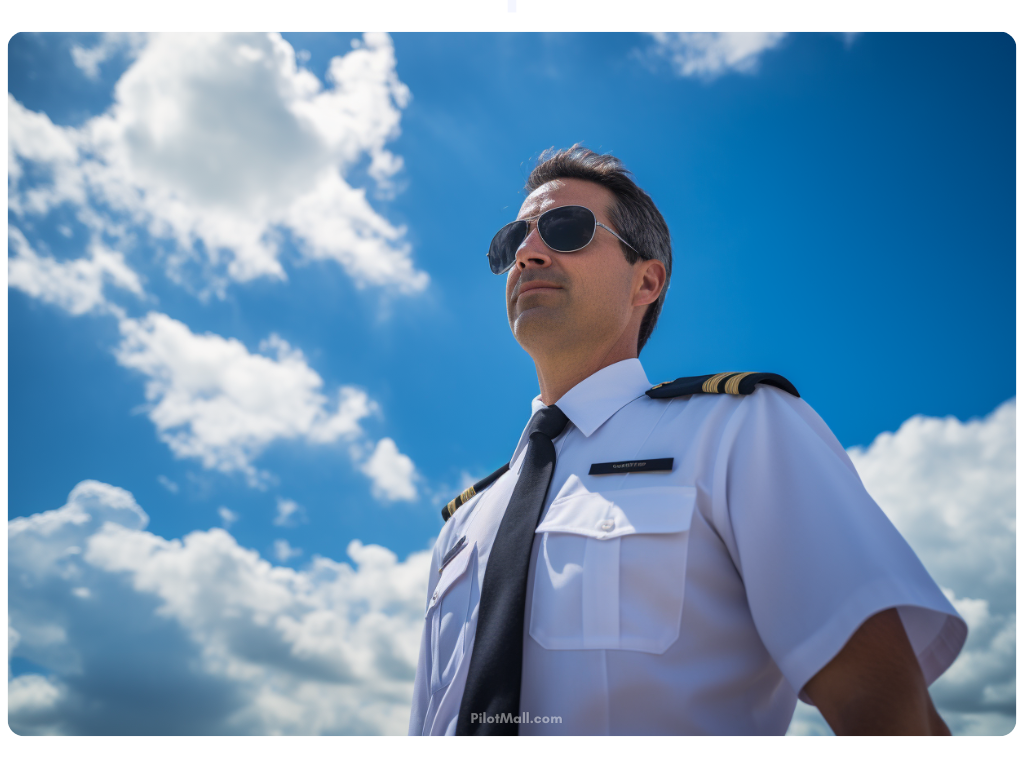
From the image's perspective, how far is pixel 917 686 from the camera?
1.57 meters

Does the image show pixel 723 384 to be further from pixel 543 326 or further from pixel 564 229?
pixel 564 229

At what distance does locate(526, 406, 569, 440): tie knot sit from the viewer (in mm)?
2736

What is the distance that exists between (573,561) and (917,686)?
0.97 m

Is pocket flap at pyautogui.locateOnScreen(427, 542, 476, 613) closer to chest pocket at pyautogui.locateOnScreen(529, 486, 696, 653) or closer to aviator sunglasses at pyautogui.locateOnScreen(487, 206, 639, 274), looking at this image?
chest pocket at pyautogui.locateOnScreen(529, 486, 696, 653)

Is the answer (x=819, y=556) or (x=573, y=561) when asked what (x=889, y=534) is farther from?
(x=573, y=561)

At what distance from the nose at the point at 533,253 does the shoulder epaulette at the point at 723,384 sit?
3.12 ft

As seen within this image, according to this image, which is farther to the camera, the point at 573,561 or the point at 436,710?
the point at 436,710

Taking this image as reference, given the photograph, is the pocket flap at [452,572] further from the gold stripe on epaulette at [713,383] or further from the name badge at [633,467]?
the gold stripe on epaulette at [713,383]

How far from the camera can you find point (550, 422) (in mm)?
2779

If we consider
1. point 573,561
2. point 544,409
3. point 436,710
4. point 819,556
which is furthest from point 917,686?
point 544,409

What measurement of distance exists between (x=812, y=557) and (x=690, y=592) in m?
0.36

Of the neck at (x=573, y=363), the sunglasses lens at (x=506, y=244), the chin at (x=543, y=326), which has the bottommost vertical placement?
the neck at (x=573, y=363)

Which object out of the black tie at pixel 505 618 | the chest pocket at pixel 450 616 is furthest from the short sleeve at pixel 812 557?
the chest pocket at pixel 450 616

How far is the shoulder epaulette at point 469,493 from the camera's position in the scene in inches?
129
